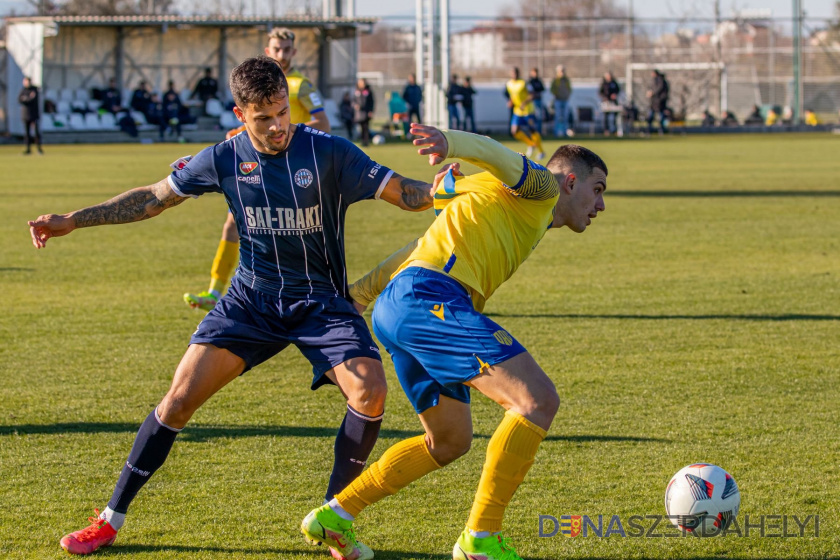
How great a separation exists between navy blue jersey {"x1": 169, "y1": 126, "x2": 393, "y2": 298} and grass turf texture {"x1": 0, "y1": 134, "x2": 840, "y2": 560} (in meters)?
0.99

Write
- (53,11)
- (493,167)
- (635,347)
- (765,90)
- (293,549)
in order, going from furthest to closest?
(53,11)
(765,90)
(635,347)
(293,549)
(493,167)

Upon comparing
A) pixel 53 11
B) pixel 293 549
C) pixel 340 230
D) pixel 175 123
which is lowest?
pixel 293 549

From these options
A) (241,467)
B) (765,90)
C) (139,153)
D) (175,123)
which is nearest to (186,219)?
(241,467)

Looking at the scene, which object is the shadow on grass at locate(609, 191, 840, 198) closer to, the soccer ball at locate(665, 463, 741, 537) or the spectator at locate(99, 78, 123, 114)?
the soccer ball at locate(665, 463, 741, 537)

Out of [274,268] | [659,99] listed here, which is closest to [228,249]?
[274,268]

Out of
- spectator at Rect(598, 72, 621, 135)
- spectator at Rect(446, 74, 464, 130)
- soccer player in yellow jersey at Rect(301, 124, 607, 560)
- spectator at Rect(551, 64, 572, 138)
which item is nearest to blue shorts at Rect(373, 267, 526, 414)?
soccer player in yellow jersey at Rect(301, 124, 607, 560)

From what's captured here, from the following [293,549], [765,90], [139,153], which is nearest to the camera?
[293,549]

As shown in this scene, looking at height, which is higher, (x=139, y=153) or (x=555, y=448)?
(x=139, y=153)

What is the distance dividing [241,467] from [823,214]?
1186 centimetres

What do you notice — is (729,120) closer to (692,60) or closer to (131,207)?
(692,60)

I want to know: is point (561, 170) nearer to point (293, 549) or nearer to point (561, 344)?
point (293, 549)

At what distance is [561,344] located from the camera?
7.29m

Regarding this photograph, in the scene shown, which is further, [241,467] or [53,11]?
[53,11]

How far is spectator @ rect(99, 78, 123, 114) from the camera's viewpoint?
36188mm
